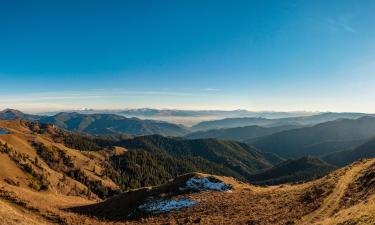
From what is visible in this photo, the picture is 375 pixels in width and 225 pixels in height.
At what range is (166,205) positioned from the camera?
60.9 m

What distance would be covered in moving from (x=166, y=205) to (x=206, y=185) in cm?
1438

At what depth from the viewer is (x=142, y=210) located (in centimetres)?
6112

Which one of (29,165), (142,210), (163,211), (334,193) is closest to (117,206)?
(142,210)

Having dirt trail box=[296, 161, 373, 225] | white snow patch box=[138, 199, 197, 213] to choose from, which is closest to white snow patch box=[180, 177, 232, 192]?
white snow patch box=[138, 199, 197, 213]

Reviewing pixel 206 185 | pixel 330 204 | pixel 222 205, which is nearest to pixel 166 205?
pixel 222 205

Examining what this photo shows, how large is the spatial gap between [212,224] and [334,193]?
17.0m

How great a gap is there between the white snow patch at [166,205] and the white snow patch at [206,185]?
25.4 feet

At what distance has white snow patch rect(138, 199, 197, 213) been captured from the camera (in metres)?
59.0

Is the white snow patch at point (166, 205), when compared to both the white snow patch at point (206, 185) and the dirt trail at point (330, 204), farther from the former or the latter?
the dirt trail at point (330, 204)

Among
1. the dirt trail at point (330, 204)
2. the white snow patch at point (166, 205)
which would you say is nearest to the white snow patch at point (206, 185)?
the white snow patch at point (166, 205)

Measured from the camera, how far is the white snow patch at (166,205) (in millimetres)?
59000

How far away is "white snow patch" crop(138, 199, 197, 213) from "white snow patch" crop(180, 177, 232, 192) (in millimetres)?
7752

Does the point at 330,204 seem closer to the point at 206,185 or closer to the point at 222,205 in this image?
the point at 222,205

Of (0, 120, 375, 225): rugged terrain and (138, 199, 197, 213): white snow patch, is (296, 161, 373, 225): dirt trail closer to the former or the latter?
(0, 120, 375, 225): rugged terrain
